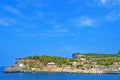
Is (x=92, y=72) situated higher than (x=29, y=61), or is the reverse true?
(x=29, y=61)

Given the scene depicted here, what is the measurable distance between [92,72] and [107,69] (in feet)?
35.3

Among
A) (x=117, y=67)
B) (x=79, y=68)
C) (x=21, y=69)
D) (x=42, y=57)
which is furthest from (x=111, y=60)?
(x=21, y=69)

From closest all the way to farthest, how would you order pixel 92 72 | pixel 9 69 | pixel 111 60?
1. pixel 92 72
2. pixel 9 69
3. pixel 111 60

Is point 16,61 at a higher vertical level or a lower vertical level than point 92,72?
higher

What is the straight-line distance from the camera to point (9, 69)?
15012 cm

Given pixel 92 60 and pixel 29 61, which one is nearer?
pixel 29 61

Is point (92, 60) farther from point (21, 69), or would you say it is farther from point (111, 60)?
point (21, 69)

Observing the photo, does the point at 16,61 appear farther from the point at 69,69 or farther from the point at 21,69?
the point at 69,69

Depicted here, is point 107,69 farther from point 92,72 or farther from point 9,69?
point 9,69

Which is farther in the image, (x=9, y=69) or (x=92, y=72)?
(x=9, y=69)

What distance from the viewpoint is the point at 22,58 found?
15300 centimetres

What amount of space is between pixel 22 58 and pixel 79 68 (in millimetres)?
28062

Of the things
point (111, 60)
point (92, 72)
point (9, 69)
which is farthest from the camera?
point (111, 60)

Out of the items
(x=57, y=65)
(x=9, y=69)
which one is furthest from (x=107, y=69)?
(x=9, y=69)
